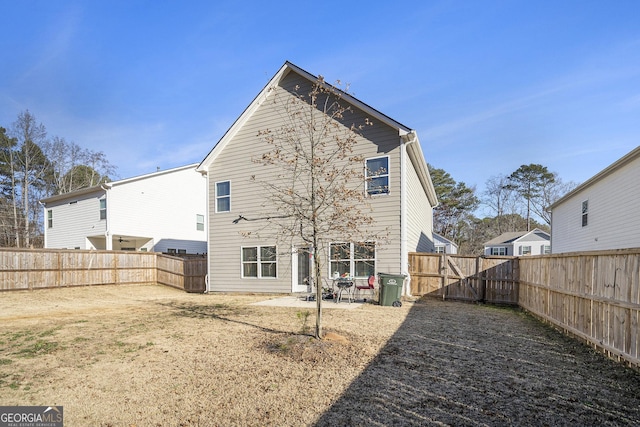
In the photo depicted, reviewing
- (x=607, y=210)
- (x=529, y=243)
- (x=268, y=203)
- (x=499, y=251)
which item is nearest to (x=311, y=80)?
(x=268, y=203)

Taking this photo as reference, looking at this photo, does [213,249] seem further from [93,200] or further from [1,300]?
[93,200]

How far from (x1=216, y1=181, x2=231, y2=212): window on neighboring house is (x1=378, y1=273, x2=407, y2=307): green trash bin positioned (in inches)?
299

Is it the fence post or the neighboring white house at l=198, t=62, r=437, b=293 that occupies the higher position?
the neighboring white house at l=198, t=62, r=437, b=293

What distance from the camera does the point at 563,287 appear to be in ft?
22.2

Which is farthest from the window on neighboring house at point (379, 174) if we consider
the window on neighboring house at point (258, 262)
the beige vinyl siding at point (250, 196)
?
the window on neighboring house at point (258, 262)

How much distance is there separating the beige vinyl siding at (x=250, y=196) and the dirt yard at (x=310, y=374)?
17.5 ft

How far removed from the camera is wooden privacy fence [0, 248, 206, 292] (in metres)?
13.6

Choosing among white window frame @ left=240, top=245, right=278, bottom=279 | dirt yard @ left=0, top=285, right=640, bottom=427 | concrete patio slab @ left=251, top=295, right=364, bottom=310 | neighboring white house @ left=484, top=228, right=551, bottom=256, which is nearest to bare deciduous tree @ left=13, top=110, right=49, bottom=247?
white window frame @ left=240, top=245, right=278, bottom=279

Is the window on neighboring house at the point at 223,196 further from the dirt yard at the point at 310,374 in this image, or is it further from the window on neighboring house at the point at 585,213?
the window on neighboring house at the point at 585,213

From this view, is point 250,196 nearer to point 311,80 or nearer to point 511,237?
point 311,80

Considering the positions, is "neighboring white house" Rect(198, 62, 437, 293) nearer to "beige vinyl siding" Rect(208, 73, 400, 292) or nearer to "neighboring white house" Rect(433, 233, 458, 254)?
"beige vinyl siding" Rect(208, 73, 400, 292)

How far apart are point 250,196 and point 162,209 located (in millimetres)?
11519

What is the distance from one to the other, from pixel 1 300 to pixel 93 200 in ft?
32.6

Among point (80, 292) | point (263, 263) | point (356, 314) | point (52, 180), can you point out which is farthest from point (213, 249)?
point (52, 180)
